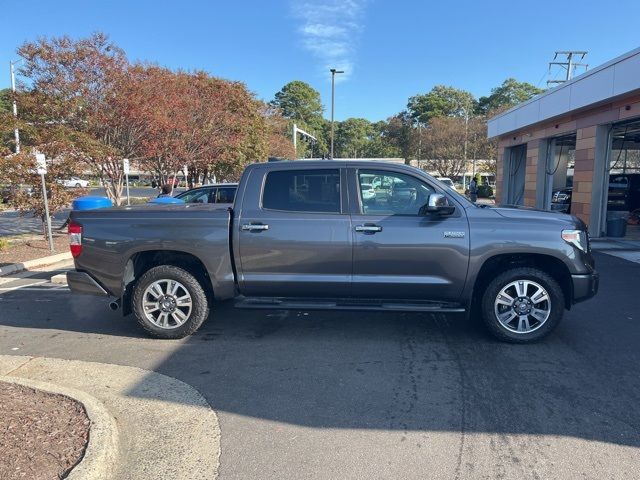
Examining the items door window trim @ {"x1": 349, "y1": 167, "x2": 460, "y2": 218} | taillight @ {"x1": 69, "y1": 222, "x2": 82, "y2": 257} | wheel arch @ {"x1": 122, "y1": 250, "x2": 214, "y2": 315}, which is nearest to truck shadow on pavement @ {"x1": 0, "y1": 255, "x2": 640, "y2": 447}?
wheel arch @ {"x1": 122, "y1": 250, "x2": 214, "y2": 315}

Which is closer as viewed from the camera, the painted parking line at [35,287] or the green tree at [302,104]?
the painted parking line at [35,287]

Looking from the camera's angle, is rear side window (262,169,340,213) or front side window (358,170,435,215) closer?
front side window (358,170,435,215)

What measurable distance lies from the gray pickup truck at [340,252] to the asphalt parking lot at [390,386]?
428 millimetres

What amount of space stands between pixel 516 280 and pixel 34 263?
9289 mm

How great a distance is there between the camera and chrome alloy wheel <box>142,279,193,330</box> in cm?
A: 535

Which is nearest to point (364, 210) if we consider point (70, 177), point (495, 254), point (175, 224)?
point (495, 254)

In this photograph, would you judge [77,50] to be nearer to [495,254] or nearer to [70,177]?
[70,177]

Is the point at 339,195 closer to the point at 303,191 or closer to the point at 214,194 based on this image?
the point at 303,191

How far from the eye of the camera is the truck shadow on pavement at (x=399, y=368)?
367cm

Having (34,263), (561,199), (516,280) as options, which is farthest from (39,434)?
(561,199)

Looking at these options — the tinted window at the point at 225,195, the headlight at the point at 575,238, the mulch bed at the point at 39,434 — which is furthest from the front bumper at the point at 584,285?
the tinted window at the point at 225,195

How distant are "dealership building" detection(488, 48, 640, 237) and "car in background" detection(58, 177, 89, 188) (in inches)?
561

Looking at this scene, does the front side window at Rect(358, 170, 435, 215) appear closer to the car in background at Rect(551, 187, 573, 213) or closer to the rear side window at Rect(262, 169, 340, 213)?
the rear side window at Rect(262, 169, 340, 213)

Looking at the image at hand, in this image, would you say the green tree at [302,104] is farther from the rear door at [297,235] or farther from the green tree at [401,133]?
the rear door at [297,235]
